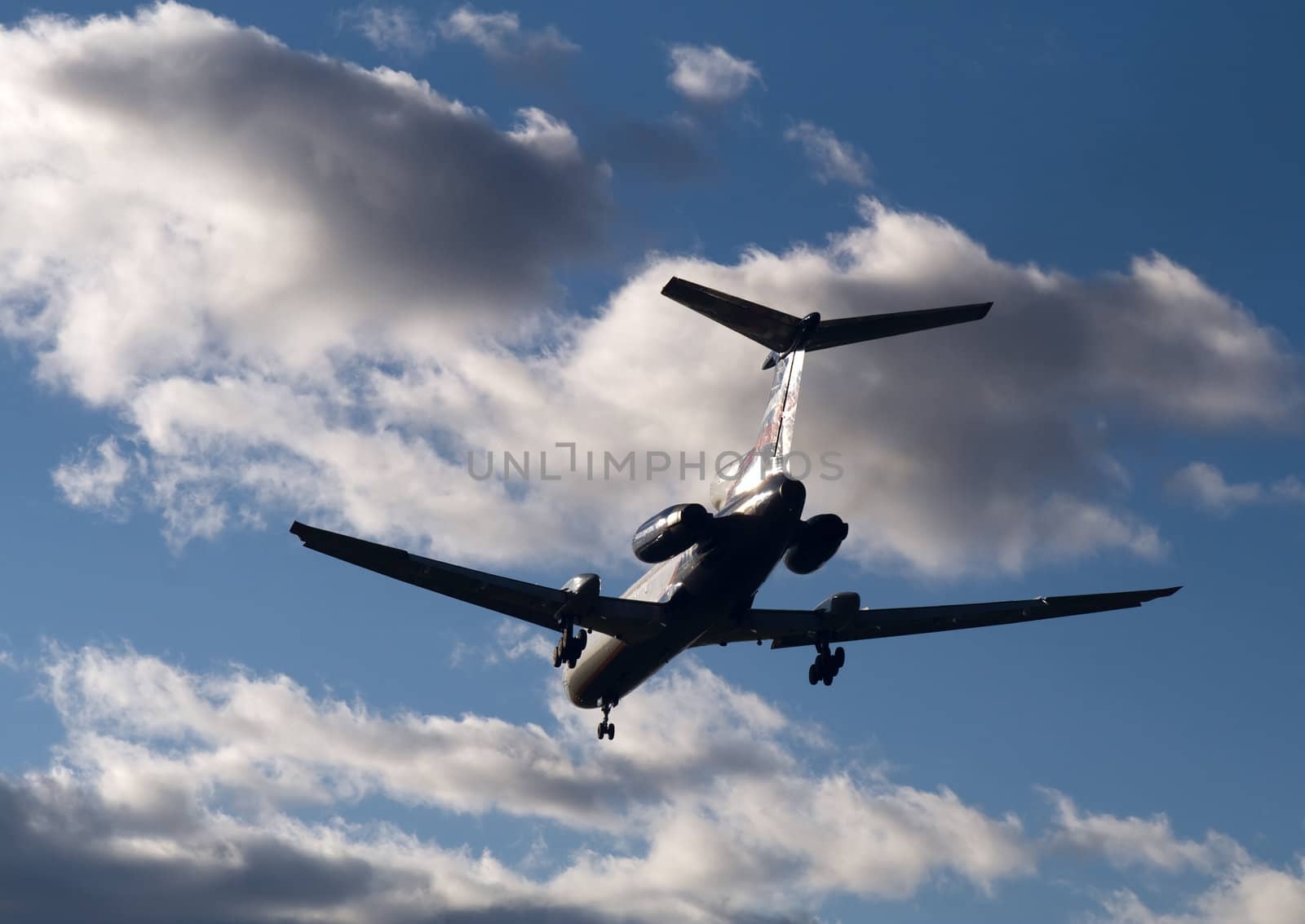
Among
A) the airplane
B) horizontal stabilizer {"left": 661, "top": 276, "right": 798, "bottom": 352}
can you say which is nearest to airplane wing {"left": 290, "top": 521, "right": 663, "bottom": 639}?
the airplane

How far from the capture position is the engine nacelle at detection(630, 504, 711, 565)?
39094 mm

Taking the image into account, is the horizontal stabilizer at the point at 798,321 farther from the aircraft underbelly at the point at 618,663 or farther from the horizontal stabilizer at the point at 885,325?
the aircraft underbelly at the point at 618,663

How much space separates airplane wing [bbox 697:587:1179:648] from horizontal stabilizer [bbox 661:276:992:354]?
899 centimetres

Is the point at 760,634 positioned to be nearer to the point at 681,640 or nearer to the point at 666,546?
the point at 681,640

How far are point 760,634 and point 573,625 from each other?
266 inches

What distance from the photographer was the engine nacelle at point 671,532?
3909cm

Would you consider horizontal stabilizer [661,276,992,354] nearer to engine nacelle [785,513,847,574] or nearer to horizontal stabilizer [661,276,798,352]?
horizontal stabilizer [661,276,798,352]

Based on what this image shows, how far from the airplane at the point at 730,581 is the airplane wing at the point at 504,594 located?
0.14 ft

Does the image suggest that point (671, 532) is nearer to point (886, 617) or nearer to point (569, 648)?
point (569, 648)

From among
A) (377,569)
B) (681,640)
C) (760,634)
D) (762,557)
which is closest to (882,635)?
(760,634)

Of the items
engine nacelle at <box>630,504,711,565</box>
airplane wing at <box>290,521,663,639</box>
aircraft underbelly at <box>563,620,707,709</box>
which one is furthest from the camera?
aircraft underbelly at <box>563,620,707,709</box>

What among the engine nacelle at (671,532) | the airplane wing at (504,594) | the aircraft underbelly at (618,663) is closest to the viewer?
the engine nacelle at (671,532)

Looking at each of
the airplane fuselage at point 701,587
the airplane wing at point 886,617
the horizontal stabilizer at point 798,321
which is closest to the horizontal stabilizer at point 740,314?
the horizontal stabilizer at point 798,321

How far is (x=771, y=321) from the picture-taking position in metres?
42.9
